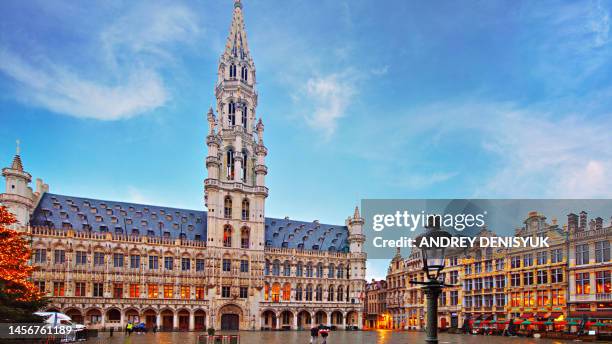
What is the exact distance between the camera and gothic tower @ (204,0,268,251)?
83.4 m

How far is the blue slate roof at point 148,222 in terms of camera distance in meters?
74.6

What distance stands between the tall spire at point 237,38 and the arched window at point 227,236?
1251 inches

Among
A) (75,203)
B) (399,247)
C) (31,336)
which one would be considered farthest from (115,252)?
(399,247)

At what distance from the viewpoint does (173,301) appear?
253 feet

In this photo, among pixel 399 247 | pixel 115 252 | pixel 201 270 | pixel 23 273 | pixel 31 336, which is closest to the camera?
pixel 31 336

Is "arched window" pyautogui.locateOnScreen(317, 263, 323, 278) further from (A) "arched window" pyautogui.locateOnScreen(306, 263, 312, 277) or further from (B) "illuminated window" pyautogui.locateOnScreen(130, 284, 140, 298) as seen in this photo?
(B) "illuminated window" pyautogui.locateOnScreen(130, 284, 140, 298)

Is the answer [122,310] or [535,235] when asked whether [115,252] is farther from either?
[535,235]

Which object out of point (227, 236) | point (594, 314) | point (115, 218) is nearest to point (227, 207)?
point (227, 236)

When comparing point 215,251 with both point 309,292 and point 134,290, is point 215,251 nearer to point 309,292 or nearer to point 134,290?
point 134,290

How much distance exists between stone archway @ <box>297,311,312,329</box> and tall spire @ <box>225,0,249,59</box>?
4678 cm

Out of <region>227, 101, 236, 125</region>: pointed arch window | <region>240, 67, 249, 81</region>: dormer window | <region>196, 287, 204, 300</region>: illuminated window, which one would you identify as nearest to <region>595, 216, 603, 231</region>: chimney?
<region>196, 287, 204, 300</region>: illuminated window

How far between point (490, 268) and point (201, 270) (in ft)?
142

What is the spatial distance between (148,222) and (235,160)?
16996mm

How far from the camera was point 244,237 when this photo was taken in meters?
84.8
